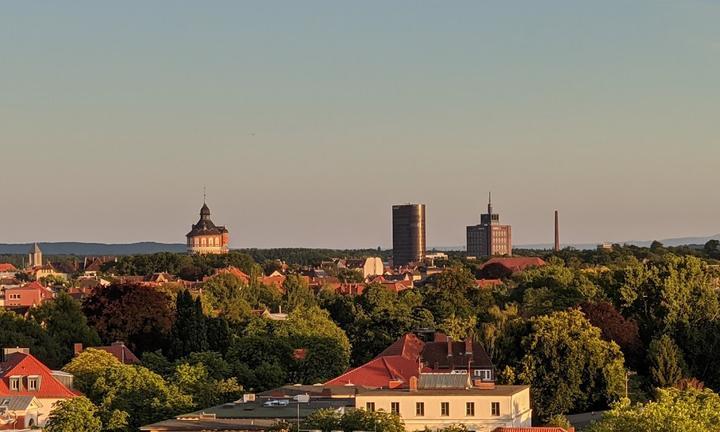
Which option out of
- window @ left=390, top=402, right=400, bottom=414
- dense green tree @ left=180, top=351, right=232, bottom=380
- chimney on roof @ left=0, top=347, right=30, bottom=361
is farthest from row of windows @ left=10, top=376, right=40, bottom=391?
window @ left=390, top=402, right=400, bottom=414

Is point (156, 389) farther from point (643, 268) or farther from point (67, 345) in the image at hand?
point (643, 268)

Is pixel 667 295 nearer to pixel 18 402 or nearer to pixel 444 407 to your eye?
pixel 444 407

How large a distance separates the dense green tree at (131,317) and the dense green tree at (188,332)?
3.48 metres

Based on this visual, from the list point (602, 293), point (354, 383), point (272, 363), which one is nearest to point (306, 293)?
point (602, 293)

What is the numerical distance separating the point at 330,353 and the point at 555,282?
46.0m

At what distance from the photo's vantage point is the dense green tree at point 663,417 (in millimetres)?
51812

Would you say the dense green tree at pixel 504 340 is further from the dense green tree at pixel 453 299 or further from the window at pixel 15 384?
the window at pixel 15 384

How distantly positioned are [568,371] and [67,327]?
36844mm

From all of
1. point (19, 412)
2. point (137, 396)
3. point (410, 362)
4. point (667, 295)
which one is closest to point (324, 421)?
point (137, 396)

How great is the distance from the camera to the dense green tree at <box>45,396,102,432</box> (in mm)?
66375

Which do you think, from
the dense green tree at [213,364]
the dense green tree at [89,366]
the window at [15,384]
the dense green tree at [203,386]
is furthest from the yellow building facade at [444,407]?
the window at [15,384]

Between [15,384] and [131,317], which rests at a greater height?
[131,317]

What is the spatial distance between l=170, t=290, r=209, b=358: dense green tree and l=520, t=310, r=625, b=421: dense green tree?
2542 cm

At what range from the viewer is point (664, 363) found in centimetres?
8700
